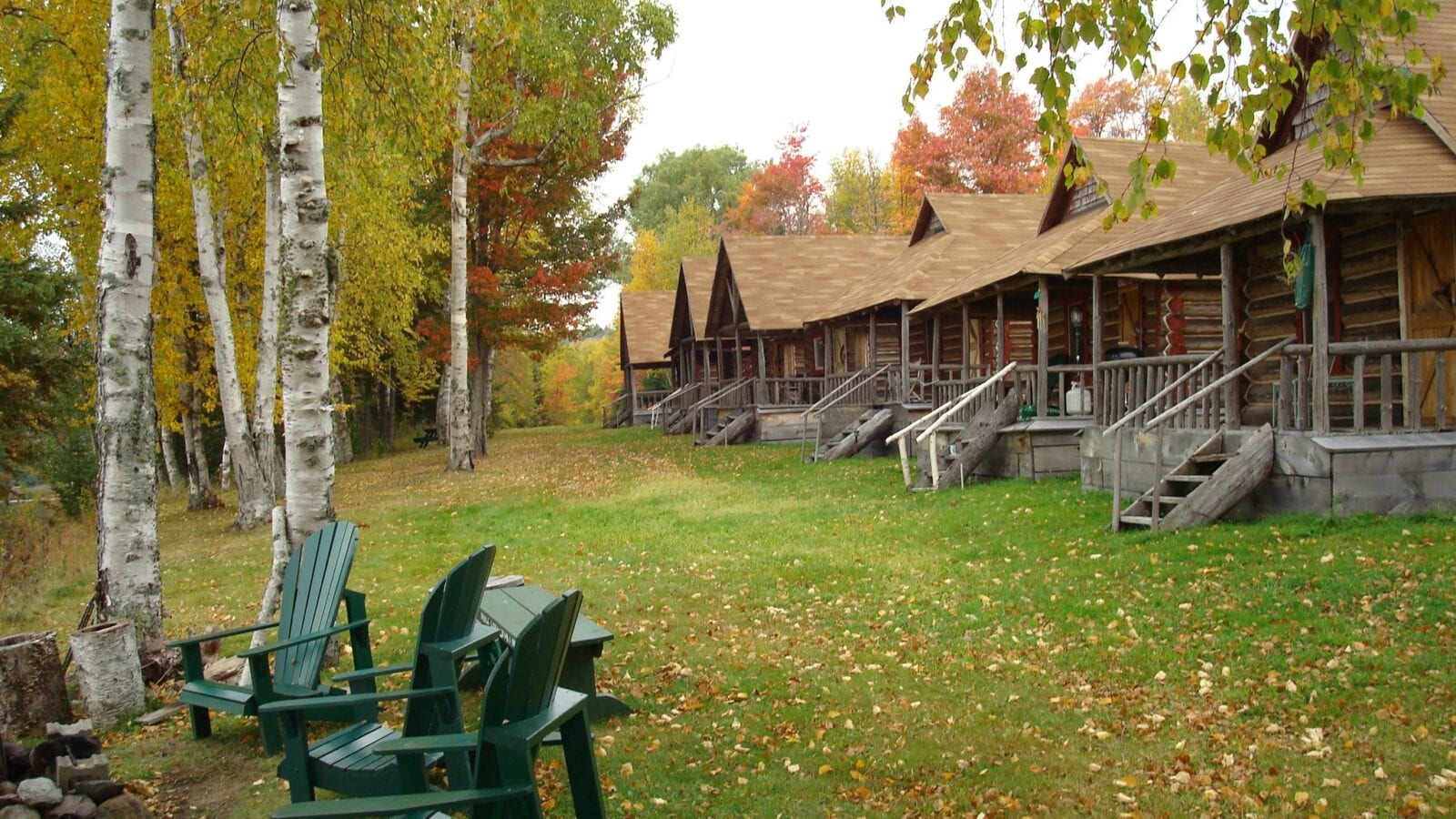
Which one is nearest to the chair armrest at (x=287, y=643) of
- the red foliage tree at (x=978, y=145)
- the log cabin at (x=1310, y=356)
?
the log cabin at (x=1310, y=356)

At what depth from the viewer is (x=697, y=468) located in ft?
72.3

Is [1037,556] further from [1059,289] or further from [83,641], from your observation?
[1059,289]

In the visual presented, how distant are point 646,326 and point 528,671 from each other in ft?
151

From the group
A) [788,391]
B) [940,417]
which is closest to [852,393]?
[788,391]

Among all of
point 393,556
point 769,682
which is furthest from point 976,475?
point 769,682

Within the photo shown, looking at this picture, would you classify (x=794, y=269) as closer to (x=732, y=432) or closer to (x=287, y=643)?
(x=732, y=432)

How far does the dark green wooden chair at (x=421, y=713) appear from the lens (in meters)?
4.01

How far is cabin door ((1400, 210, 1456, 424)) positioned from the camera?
10992mm

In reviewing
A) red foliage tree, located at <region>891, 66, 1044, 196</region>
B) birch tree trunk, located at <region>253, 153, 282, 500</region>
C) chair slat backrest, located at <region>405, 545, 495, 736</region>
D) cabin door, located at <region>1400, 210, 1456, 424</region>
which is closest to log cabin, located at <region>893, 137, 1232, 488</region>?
cabin door, located at <region>1400, 210, 1456, 424</region>

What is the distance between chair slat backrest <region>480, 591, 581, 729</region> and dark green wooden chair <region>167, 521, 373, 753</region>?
2.28m

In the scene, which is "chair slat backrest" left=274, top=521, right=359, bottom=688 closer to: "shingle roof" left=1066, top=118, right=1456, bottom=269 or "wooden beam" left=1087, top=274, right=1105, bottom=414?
"shingle roof" left=1066, top=118, right=1456, bottom=269

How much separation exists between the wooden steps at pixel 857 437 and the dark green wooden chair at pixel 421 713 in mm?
17396

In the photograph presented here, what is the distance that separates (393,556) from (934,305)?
12661 millimetres

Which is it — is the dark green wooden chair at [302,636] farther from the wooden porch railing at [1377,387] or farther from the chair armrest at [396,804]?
the wooden porch railing at [1377,387]
